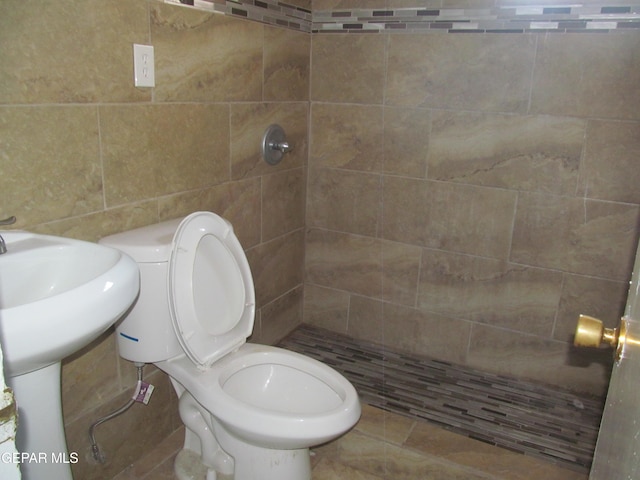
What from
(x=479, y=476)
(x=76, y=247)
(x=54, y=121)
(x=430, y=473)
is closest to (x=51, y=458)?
(x=76, y=247)

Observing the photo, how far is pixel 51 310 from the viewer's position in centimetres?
87

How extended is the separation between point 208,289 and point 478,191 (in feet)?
4.32

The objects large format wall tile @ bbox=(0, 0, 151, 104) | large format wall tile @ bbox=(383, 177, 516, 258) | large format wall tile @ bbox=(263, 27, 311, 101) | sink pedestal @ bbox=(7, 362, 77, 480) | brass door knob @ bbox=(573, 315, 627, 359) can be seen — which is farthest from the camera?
large format wall tile @ bbox=(383, 177, 516, 258)

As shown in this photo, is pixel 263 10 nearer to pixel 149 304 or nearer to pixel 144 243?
pixel 144 243

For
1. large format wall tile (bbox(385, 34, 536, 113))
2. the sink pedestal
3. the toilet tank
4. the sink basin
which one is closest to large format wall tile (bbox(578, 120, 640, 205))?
large format wall tile (bbox(385, 34, 536, 113))

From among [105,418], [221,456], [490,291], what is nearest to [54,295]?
[105,418]

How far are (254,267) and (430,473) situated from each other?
1112mm

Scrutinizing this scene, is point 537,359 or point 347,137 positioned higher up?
point 347,137

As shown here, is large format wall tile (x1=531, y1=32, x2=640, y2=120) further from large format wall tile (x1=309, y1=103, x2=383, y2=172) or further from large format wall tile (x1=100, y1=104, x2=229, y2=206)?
large format wall tile (x1=100, y1=104, x2=229, y2=206)

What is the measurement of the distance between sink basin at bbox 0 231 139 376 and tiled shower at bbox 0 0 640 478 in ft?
0.73

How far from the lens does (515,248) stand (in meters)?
2.33

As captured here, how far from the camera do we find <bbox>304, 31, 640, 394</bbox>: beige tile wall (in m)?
2.11

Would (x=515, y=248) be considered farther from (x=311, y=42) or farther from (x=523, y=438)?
(x=311, y=42)

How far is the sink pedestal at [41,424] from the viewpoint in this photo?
44.2 inches
